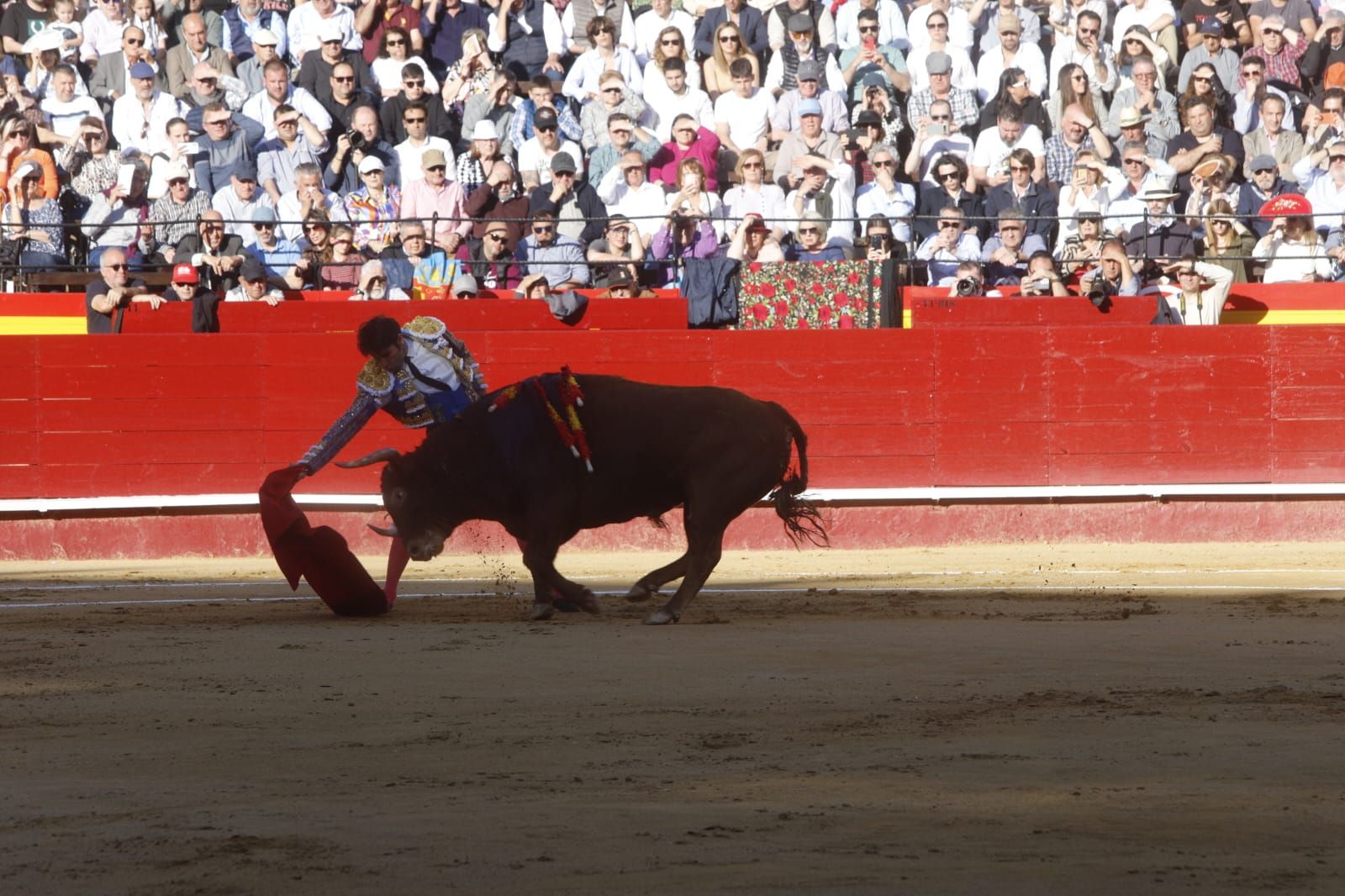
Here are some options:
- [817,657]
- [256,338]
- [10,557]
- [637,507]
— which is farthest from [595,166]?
[817,657]

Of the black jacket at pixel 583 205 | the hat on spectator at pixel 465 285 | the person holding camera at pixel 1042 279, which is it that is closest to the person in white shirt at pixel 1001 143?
the person holding camera at pixel 1042 279

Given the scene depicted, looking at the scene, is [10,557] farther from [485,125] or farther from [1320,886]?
[1320,886]

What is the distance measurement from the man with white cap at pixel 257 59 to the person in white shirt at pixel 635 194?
8.78ft

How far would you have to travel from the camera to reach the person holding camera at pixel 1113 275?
11.3m

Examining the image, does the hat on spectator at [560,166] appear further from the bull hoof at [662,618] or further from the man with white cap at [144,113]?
the bull hoof at [662,618]

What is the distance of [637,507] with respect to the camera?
7.03m

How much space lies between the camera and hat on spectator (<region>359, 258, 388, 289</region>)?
11.2 metres

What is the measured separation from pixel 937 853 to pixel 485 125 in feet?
30.9

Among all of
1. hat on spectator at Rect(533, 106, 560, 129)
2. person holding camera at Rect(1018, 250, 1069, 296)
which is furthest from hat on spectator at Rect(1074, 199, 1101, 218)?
hat on spectator at Rect(533, 106, 560, 129)

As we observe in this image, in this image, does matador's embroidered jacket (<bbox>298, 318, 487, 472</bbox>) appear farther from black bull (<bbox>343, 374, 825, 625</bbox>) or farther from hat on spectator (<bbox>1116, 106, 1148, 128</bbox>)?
hat on spectator (<bbox>1116, 106, 1148, 128</bbox>)

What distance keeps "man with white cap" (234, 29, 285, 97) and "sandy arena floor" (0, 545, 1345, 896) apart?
20.2 ft

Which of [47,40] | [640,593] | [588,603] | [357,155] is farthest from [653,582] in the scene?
[47,40]

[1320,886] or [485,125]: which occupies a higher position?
[485,125]

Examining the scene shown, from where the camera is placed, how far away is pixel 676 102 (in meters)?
12.8
